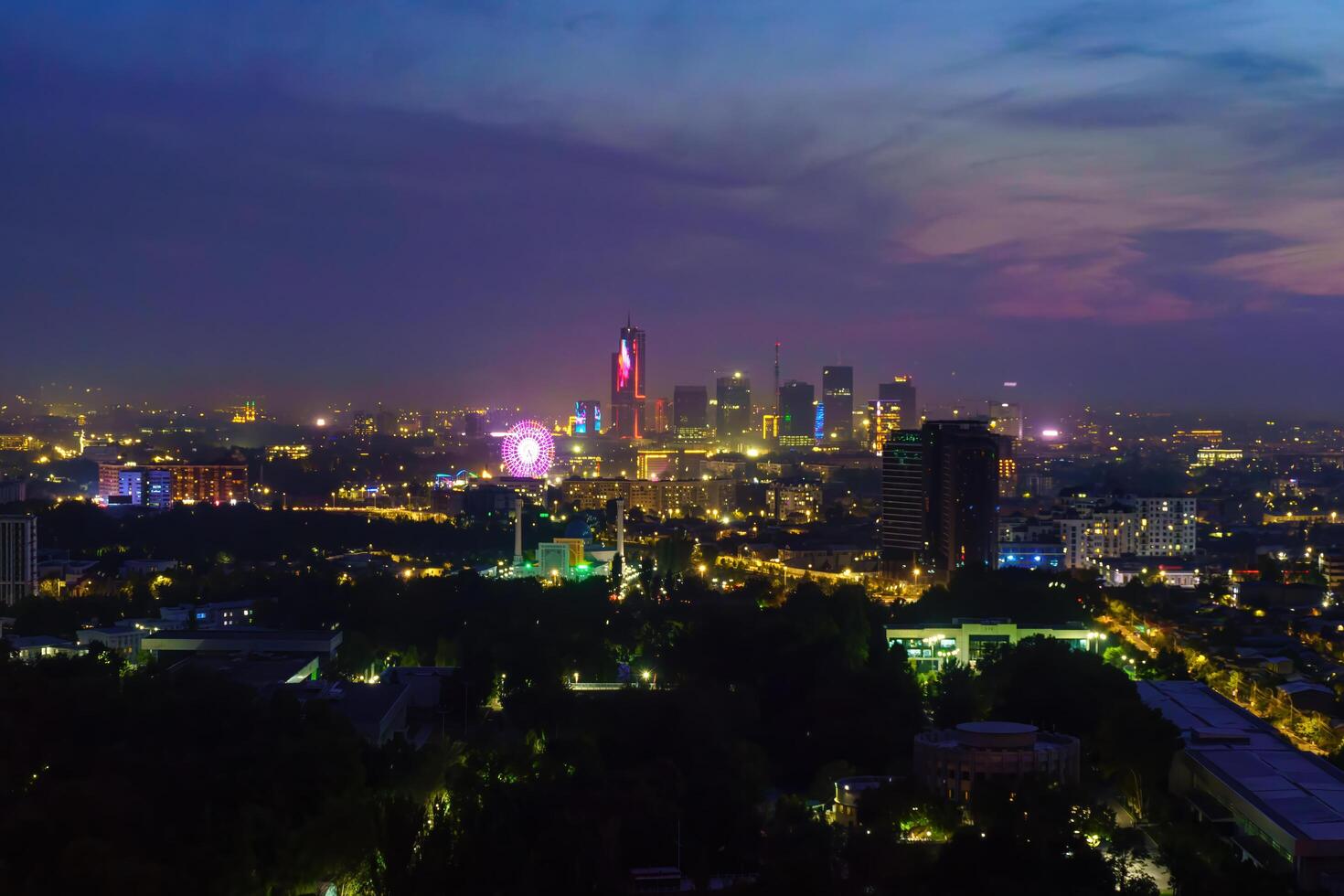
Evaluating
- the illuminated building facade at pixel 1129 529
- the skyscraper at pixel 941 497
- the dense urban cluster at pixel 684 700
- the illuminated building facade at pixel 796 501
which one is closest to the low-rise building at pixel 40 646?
the dense urban cluster at pixel 684 700

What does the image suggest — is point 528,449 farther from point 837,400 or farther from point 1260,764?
point 837,400

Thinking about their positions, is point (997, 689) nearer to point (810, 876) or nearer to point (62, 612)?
point (810, 876)

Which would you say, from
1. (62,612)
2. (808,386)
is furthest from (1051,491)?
(62,612)

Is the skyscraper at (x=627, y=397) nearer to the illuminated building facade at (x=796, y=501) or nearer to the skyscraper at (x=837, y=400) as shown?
the skyscraper at (x=837, y=400)

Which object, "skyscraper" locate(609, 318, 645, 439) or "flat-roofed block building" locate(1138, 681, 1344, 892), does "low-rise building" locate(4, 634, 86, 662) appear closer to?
"flat-roofed block building" locate(1138, 681, 1344, 892)

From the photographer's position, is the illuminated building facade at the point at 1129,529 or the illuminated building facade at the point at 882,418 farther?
the illuminated building facade at the point at 882,418
